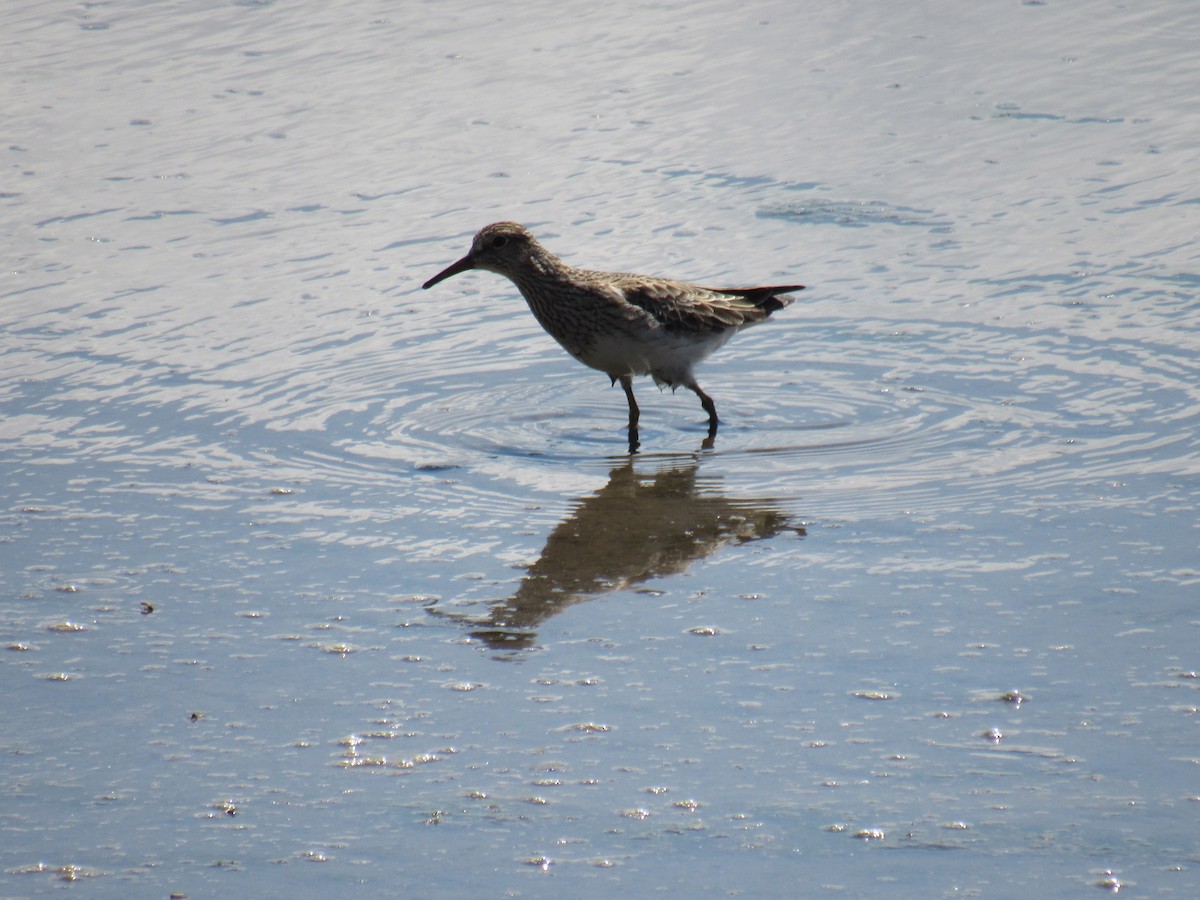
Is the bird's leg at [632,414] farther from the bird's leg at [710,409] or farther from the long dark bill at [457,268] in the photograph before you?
the long dark bill at [457,268]

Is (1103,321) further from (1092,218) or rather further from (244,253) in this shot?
(244,253)

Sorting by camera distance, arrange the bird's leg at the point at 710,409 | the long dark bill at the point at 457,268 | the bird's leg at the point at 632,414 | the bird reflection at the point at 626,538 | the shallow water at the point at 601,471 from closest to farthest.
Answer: the shallow water at the point at 601,471, the bird reflection at the point at 626,538, the bird's leg at the point at 632,414, the bird's leg at the point at 710,409, the long dark bill at the point at 457,268

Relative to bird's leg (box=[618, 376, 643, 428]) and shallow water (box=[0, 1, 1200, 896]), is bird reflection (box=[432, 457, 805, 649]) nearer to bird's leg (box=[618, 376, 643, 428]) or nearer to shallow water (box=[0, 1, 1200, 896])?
shallow water (box=[0, 1, 1200, 896])

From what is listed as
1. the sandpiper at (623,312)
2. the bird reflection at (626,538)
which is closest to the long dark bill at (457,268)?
the sandpiper at (623,312)

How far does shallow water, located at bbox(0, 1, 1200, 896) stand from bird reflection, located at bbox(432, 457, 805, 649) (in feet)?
0.11

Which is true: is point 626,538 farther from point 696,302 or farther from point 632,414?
point 696,302

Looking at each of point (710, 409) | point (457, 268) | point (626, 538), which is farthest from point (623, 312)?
point (626, 538)

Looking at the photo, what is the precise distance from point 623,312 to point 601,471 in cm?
115

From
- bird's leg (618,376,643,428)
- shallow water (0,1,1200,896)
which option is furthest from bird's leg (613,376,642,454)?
shallow water (0,1,1200,896)

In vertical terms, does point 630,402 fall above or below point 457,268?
below

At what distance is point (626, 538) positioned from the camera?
22.0ft

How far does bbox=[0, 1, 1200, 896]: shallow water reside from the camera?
444cm

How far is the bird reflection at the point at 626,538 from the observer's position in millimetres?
5887

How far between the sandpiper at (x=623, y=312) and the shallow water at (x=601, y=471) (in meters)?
0.34
